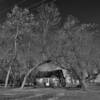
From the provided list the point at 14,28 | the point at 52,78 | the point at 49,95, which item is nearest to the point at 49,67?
the point at 52,78

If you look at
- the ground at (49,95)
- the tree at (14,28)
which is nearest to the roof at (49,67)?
the tree at (14,28)

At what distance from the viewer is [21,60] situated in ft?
113

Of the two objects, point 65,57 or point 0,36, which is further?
point 0,36

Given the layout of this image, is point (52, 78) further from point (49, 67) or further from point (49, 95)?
point (49, 95)

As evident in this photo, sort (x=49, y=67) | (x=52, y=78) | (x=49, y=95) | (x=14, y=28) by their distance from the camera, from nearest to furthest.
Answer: (x=49, y=95) < (x=14, y=28) < (x=49, y=67) < (x=52, y=78)

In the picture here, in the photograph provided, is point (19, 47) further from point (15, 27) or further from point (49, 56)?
point (49, 56)

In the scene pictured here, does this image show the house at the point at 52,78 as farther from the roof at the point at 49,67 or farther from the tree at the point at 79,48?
the tree at the point at 79,48

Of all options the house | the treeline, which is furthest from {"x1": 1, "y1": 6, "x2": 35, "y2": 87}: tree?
the house

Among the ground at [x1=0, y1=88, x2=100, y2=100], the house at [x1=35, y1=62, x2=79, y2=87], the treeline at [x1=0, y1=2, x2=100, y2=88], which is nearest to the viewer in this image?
the ground at [x1=0, y1=88, x2=100, y2=100]

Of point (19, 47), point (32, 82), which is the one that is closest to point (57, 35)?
point (19, 47)

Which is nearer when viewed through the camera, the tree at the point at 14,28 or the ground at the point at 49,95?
the ground at the point at 49,95

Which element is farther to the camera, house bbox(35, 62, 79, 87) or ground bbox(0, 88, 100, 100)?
house bbox(35, 62, 79, 87)

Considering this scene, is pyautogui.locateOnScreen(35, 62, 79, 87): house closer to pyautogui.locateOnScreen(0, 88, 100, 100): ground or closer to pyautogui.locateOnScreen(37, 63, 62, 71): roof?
pyautogui.locateOnScreen(37, 63, 62, 71): roof

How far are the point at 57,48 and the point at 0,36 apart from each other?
10.6 m
